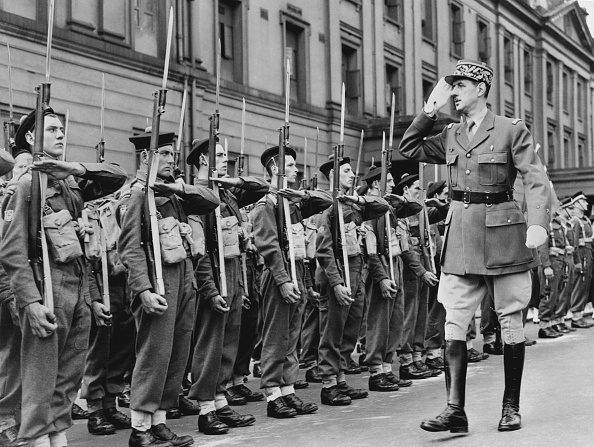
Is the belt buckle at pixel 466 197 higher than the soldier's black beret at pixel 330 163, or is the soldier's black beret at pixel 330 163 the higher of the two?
the soldier's black beret at pixel 330 163

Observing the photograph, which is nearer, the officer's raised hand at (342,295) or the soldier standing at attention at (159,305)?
the soldier standing at attention at (159,305)

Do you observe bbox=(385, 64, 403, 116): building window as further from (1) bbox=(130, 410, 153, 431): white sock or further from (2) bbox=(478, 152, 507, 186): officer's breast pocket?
(1) bbox=(130, 410, 153, 431): white sock

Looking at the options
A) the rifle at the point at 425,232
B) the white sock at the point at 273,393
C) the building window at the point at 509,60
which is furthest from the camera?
the building window at the point at 509,60

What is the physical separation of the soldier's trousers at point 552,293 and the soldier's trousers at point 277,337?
6.71 m

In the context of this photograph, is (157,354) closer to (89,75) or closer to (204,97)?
(89,75)

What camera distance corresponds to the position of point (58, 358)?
5668 mm

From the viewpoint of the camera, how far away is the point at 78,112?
1609 centimetres

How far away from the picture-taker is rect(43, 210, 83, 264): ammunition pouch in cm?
557

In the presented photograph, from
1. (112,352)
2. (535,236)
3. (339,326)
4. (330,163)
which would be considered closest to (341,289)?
(339,326)

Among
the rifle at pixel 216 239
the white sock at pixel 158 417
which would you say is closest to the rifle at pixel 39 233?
the white sock at pixel 158 417

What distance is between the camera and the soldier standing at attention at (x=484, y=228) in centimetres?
581

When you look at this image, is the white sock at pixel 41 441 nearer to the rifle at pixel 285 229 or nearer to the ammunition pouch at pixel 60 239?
the ammunition pouch at pixel 60 239

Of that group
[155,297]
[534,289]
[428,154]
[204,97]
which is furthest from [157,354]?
[204,97]

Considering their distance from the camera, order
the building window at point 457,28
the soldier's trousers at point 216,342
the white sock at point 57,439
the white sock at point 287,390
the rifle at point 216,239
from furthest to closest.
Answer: the building window at point 457,28 → the white sock at point 287,390 → the rifle at point 216,239 → the soldier's trousers at point 216,342 → the white sock at point 57,439
